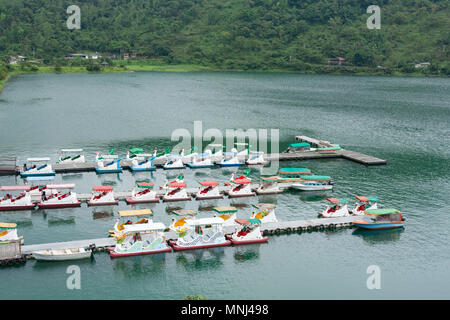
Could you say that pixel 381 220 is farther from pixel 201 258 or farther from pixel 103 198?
pixel 103 198

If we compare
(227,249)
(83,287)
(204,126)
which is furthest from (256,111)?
(83,287)

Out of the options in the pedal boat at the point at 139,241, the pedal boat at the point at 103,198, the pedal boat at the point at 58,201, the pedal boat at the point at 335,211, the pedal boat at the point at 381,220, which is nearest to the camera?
the pedal boat at the point at 139,241

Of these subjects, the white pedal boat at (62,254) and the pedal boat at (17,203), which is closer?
the white pedal boat at (62,254)

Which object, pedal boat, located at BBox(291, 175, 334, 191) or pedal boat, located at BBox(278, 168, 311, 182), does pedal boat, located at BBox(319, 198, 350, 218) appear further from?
pedal boat, located at BBox(278, 168, 311, 182)

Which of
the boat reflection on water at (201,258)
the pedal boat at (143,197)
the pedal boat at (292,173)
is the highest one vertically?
the pedal boat at (292,173)

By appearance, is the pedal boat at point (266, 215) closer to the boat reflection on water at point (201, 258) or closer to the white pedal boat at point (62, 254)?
the boat reflection on water at point (201, 258)

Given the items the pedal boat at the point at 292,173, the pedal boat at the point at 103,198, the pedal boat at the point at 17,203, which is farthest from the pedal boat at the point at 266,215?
the pedal boat at the point at 17,203
